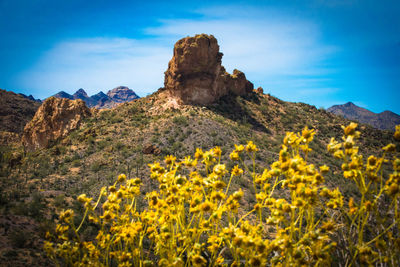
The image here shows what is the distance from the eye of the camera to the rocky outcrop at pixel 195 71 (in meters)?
26.7

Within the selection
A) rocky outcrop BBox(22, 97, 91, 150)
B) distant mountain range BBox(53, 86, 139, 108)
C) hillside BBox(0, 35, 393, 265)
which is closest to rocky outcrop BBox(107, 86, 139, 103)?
Result: distant mountain range BBox(53, 86, 139, 108)

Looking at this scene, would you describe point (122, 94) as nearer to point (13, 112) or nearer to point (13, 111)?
point (13, 111)

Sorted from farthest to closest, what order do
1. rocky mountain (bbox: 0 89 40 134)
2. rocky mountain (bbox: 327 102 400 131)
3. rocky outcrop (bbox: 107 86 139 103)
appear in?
rocky outcrop (bbox: 107 86 139 103)
rocky mountain (bbox: 327 102 400 131)
rocky mountain (bbox: 0 89 40 134)

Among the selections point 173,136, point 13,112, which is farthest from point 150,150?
point 13,112

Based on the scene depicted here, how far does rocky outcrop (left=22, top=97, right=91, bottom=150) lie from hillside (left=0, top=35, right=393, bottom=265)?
107cm

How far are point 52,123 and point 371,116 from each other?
131017 mm

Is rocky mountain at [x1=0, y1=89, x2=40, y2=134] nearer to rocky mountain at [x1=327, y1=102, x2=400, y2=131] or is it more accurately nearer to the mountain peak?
rocky mountain at [x1=327, y1=102, x2=400, y2=131]

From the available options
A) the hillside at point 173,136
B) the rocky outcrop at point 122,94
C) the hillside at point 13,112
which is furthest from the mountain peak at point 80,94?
the hillside at point 173,136

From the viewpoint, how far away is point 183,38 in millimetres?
27625

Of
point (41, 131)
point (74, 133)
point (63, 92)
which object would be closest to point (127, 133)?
point (74, 133)

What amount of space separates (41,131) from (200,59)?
68.2 feet

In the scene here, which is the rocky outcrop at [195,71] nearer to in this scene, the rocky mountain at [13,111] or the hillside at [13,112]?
the hillside at [13,112]

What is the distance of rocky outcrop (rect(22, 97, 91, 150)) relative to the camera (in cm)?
2602

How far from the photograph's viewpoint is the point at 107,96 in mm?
156000
